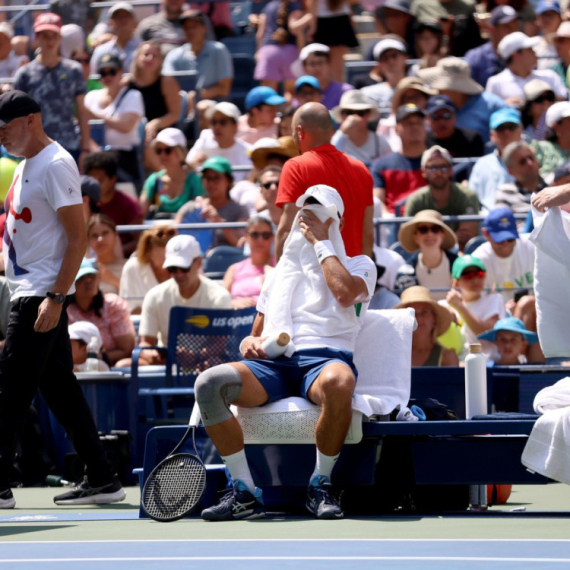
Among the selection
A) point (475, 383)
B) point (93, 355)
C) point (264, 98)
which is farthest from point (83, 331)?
point (264, 98)

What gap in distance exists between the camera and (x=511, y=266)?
1041cm

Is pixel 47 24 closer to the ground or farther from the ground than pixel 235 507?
farther from the ground

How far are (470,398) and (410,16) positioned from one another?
9541 mm

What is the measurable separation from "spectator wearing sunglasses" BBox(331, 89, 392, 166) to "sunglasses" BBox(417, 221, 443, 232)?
6.45 feet

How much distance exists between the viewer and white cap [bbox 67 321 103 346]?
9547 mm

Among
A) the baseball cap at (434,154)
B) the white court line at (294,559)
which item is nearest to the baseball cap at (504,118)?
the baseball cap at (434,154)

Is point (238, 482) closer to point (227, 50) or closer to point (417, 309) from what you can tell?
point (417, 309)

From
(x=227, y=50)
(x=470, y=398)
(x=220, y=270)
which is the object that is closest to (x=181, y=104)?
(x=227, y=50)

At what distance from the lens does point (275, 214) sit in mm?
10664

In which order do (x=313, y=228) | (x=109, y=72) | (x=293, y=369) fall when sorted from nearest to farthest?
1. (x=293, y=369)
2. (x=313, y=228)
3. (x=109, y=72)

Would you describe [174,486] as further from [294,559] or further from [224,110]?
[224,110]

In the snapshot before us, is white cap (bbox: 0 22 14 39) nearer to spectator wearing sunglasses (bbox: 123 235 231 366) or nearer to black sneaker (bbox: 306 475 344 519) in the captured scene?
spectator wearing sunglasses (bbox: 123 235 231 366)

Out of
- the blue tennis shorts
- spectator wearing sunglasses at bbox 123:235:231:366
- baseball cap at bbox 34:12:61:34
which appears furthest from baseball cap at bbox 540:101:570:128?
the blue tennis shorts

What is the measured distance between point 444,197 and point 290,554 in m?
7.14
